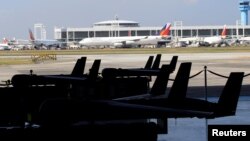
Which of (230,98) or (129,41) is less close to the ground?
(230,98)

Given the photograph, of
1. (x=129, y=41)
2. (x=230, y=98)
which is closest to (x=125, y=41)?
(x=129, y=41)

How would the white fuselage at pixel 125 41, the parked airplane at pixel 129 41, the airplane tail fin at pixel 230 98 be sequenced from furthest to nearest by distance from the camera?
the parked airplane at pixel 129 41 < the white fuselage at pixel 125 41 < the airplane tail fin at pixel 230 98

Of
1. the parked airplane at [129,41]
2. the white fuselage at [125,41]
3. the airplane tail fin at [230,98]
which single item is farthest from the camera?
the parked airplane at [129,41]

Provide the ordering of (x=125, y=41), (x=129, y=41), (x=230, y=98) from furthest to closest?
1. (x=129, y=41)
2. (x=125, y=41)
3. (x=230, y=98)

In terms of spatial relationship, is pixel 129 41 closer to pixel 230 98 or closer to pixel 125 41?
pixel 125 41

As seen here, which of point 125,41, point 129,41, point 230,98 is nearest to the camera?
point 230,98

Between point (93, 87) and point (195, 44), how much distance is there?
144922mm

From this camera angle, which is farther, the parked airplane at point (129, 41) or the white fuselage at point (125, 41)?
the parked airplane at point (129, 41)

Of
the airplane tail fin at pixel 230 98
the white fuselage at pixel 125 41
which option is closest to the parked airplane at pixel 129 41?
the white fuselage at pixel 125 41

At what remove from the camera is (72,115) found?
35.5 feet

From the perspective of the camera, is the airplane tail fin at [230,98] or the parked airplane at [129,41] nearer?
the airplane tail fin at [230,98]

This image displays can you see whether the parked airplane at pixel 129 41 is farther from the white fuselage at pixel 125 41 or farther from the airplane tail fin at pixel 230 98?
the airplane tail fin at pixel 230 98

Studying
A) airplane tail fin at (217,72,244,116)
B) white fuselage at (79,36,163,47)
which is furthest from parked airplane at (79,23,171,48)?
airplane tail fin at (217,72,244,116)

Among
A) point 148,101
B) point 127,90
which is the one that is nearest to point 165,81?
point 127,90
